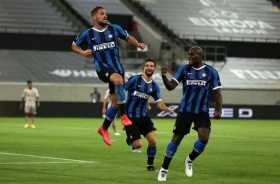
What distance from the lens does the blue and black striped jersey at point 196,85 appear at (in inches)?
546

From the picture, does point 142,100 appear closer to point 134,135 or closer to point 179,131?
point 134,135

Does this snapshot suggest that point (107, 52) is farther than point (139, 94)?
No

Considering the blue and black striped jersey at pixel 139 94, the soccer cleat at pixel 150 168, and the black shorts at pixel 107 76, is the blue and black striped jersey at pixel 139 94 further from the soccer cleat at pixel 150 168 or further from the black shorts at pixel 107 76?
the black shorts at pixel 107 76

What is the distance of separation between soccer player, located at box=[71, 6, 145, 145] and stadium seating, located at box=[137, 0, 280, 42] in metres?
40.0

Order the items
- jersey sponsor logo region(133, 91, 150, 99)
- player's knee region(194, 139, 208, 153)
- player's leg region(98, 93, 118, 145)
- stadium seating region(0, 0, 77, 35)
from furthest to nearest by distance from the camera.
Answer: stadium seating region(0, 0, 77, 35) < jersey sponsor logo region(133, 91, 150, 99) < player's leg region(98, 93, 118, 145) < player's knee region(194, 139, 208, 153)

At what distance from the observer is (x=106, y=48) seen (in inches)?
564

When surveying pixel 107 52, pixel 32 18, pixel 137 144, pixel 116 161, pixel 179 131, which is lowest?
pixel 32 18

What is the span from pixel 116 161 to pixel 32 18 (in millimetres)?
34606

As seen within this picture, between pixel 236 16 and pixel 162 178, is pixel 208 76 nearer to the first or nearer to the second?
pixel 162 178

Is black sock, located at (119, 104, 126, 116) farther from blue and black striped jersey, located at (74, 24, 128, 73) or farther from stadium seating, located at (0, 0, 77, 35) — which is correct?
stadium seating, located at (0, 0, 77, 35)

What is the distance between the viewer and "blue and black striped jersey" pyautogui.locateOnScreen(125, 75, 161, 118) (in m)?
17.0

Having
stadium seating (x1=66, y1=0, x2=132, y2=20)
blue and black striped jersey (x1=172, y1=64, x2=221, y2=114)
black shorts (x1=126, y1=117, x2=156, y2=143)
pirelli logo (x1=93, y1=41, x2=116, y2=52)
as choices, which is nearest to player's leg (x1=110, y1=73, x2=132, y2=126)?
pirelli logo (x1=93, y1=41, x2=116, y2=52)

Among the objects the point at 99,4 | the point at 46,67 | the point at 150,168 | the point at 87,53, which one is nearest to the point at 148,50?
the point at 99,4

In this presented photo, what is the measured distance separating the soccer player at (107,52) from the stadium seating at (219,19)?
40022mm
